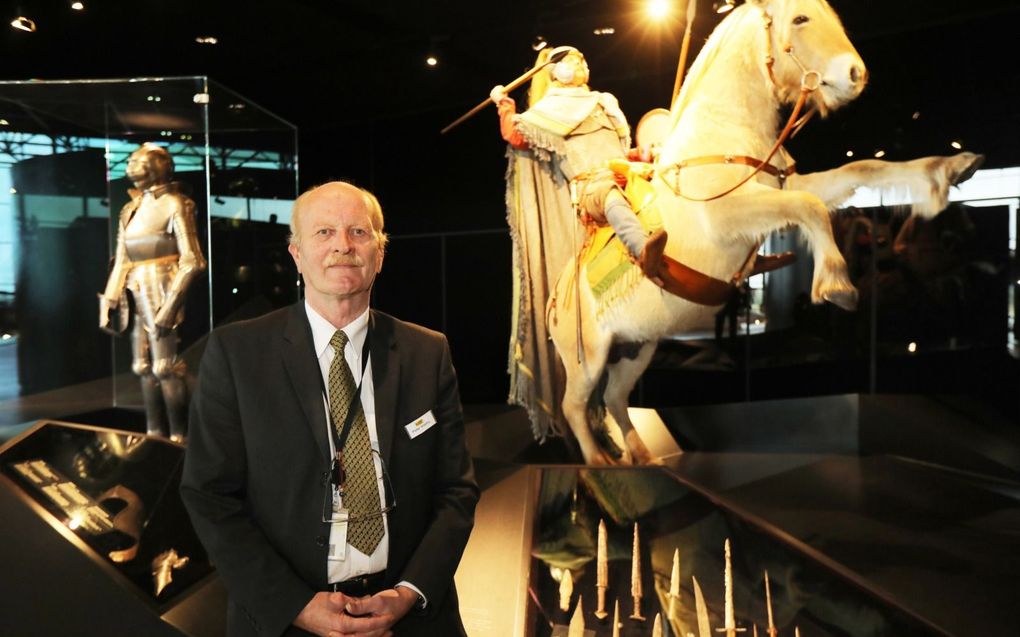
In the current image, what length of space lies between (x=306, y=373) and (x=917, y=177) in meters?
2.51

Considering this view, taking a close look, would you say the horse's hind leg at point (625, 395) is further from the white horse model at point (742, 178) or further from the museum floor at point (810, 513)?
the museum floor at point (810, 513)

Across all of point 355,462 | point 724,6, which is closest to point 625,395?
point 724,6

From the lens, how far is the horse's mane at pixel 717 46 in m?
3.41

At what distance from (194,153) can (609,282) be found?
10.3 ft

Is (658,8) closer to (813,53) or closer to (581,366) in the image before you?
(813,53)

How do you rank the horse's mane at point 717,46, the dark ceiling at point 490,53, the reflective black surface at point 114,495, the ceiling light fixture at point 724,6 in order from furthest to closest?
the dark ceiling at point 490,53
the ceiling light fixture at point 724,6
the horse's mane at point 717,46
the reflective black surface at point 114,495

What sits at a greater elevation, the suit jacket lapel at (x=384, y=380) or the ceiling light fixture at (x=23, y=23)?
the ceiling light fixture at (x=23, y=23)

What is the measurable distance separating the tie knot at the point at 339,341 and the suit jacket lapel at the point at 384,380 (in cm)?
6

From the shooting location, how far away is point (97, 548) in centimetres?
282

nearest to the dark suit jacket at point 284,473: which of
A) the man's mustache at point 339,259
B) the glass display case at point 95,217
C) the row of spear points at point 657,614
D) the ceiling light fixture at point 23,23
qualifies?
the man's mustache at point 339,259

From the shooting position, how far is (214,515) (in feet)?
4.98

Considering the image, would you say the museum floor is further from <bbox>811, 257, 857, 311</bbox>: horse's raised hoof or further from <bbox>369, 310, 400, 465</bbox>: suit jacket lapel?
<bbox>369, 310, 400, 465</bbox>: suit jacket lapel

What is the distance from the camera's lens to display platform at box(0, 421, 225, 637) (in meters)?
2.49

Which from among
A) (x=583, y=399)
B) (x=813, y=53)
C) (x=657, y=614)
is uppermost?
(x=813, y=53)
